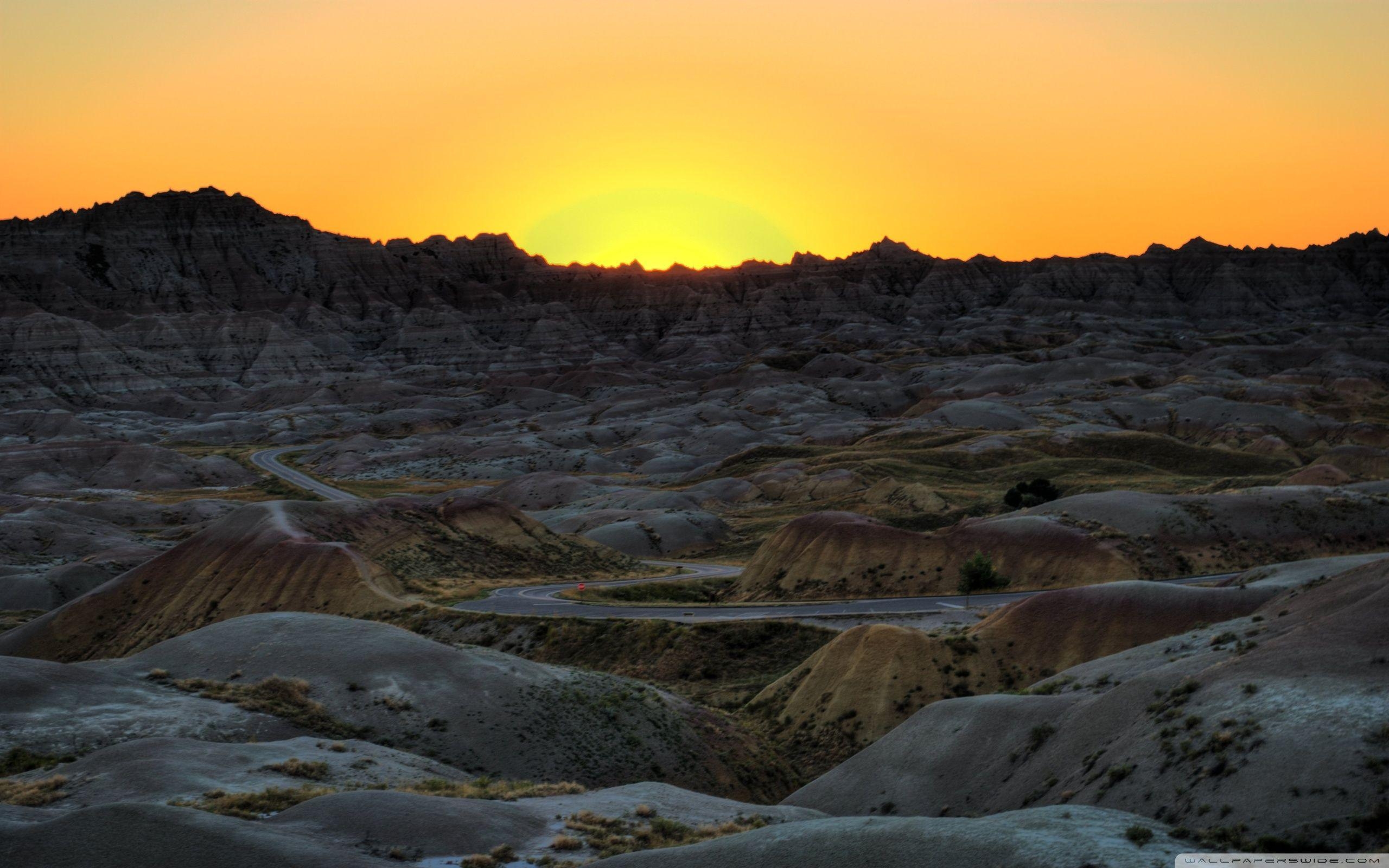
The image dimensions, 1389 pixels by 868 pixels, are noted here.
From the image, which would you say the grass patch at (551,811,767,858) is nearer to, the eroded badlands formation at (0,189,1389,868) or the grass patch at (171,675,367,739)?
the eroded badlands formation at (0,189,1389,868)

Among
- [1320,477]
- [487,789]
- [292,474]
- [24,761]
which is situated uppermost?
[292,474]

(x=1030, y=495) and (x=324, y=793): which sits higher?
(x=324, y=793)

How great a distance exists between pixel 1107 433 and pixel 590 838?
12063 cm

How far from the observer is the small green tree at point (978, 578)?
199ft

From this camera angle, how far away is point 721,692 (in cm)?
4788

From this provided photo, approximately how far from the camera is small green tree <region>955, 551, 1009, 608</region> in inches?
2392

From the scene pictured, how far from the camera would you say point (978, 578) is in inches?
2394

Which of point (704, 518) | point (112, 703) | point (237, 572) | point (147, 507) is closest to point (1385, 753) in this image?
point (112, 703)

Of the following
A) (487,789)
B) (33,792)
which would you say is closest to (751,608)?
(487,789)

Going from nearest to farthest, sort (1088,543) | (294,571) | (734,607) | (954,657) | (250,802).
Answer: (250,802) < (954,657) < (734,607) < (294,571) < (1088,543)

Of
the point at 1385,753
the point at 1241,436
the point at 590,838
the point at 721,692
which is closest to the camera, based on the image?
the point at 1385,753

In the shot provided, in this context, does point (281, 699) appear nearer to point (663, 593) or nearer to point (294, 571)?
point (294, 571)

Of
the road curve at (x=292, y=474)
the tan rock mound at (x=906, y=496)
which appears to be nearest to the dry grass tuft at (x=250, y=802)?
the tan rock mound at (x=906, y=496)

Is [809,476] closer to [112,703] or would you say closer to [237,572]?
[237,572]
